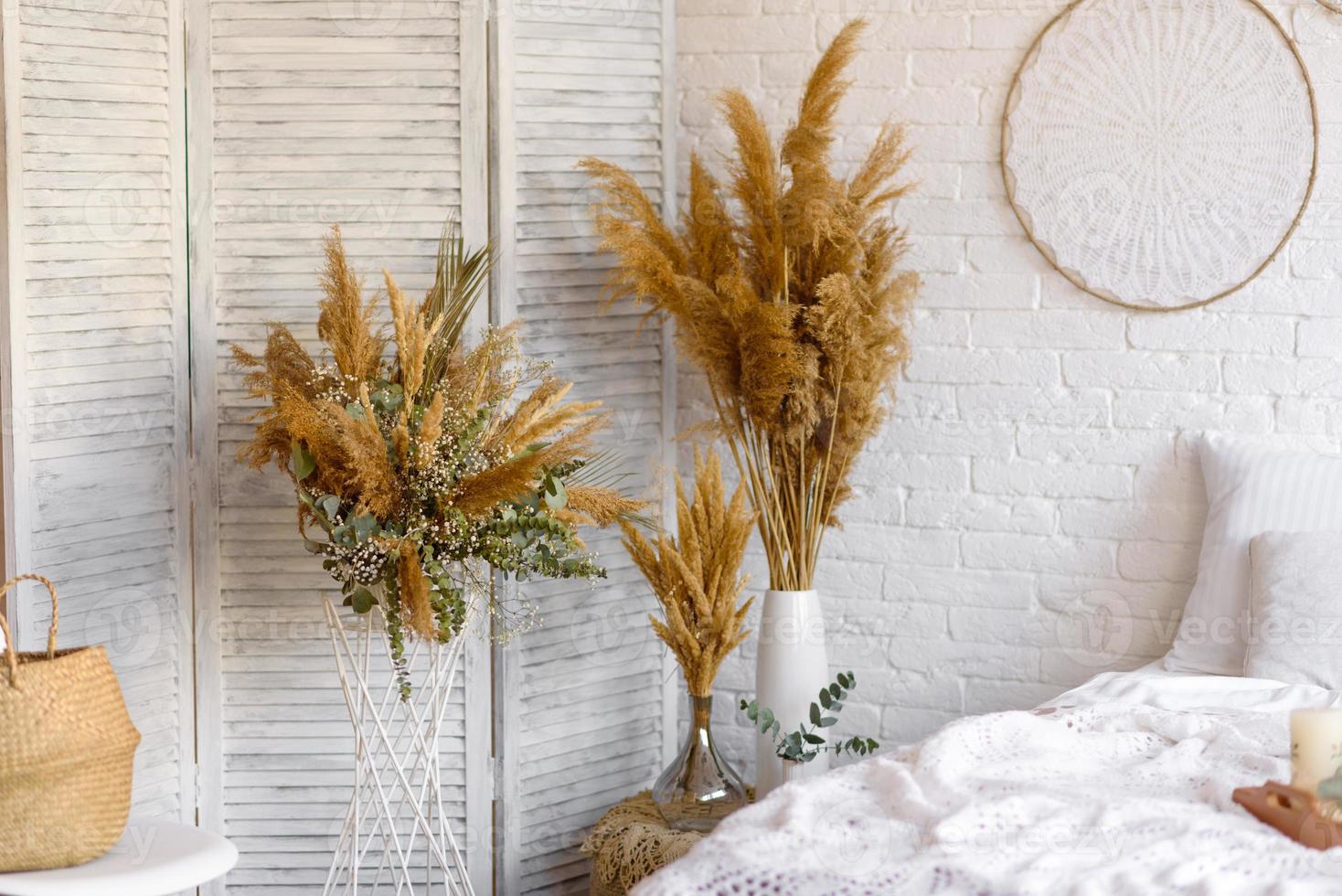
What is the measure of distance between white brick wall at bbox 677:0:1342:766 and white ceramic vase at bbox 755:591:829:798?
0.88 feet

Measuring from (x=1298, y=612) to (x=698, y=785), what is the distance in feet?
3.75

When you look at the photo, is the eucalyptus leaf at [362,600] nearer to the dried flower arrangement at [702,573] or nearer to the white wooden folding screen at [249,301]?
the white wooden folding screen at [249,301]

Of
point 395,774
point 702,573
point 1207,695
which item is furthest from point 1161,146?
point 395,774

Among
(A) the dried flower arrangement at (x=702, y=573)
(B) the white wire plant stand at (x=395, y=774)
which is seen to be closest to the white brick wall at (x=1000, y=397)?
(A) the dried flower arrangement at (x=702, y=573)

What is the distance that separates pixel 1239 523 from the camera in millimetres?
2518

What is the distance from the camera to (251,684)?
8.88ft

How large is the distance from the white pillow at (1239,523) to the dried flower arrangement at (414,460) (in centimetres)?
107

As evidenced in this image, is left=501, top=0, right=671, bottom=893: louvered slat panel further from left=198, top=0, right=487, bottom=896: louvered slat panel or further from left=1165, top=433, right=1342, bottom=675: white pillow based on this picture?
left=1165, top=433, right=1342, bottom=675: white pillow

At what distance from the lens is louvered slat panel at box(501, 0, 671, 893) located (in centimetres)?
279

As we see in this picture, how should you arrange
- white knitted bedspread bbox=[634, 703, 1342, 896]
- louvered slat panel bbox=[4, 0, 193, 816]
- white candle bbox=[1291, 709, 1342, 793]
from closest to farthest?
white knitted bedspread bbox=[634, 703, 1342, 896] → white candle bbox=[1291, 709, 1342, 793] → louvered slat panel bbox=[4, 0, 193, 816]

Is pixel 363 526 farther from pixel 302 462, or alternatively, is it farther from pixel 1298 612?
pixel 1298 612

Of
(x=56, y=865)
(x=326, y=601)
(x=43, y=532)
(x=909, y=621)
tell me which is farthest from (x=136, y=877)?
(x=909, y=621)

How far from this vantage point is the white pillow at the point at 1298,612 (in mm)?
2279

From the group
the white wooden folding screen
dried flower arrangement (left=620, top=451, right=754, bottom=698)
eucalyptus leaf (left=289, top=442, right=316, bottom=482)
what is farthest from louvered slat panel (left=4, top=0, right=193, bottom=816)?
dried flower arrangement (left=620, top=451, right=754, bottom=698)
